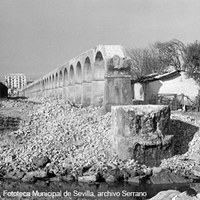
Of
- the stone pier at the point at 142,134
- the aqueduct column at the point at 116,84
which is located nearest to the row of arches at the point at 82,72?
the aqueduct column at the point at 116,84

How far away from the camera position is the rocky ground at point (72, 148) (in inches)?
356

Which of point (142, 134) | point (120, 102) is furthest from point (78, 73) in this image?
point (142, 134)

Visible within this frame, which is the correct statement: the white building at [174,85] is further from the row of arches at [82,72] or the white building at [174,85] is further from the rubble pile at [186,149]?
the rubble pile at [186,149]

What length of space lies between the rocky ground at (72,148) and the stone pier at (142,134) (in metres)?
0.27

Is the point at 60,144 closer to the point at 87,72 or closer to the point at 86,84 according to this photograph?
the point at 86,84

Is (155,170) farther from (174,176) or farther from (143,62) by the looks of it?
(143,62)

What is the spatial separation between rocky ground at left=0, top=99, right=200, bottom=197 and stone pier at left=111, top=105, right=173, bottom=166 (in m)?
0.27

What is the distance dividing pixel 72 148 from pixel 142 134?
7.00 ft

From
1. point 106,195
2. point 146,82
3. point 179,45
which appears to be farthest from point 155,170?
point 179,45

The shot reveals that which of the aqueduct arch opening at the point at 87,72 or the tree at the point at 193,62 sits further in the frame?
the tree at the point at 193,62

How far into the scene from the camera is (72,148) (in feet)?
34.4

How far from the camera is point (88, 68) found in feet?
52.3

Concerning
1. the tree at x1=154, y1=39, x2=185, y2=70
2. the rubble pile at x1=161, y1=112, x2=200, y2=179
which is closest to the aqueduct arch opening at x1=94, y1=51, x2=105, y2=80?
the rubble pile at x1=161, y1=112, x2=200, y2=179

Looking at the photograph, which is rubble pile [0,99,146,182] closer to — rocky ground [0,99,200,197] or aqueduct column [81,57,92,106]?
rocky ground [0,99,200,197]
